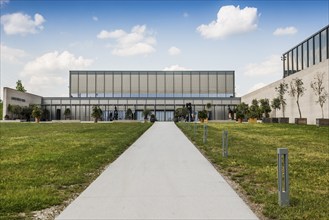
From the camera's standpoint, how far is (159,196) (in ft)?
23.4

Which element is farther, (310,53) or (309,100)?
(310,53)

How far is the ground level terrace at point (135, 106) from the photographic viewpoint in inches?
3716

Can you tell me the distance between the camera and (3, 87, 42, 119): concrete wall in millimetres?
78812

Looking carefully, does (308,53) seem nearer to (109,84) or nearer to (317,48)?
(317,48)

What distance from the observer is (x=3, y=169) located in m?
10.8

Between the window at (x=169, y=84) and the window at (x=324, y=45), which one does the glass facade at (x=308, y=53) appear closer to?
the window at (x=324, y=45)

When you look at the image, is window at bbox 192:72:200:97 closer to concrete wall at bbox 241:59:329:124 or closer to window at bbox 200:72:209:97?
window at bbox 200:72:209:97

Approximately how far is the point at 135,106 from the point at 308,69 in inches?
2028

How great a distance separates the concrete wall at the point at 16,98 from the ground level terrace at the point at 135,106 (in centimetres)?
492

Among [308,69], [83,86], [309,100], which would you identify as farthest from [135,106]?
[309,100]

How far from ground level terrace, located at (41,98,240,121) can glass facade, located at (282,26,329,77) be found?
2534cm

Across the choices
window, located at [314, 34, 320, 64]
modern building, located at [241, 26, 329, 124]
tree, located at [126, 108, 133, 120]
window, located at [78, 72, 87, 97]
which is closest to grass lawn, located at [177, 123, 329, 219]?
modern building, located at [241, 26, 329, 124]

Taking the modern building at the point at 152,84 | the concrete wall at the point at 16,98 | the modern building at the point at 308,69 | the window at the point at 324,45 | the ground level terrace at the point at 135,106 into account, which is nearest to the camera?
the modern building at the point at 308,69

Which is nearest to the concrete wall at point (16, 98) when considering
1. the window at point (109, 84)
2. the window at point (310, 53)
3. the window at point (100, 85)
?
the window at point (100, 85)
